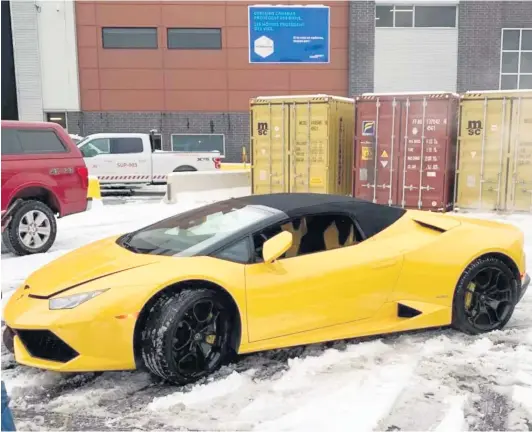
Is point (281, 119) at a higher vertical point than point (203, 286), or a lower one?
higher

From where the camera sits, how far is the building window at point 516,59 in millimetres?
26469

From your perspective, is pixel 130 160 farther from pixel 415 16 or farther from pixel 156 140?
pixel 415 16

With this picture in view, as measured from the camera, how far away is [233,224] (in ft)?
13.9

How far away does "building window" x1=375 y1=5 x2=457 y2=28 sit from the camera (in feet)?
86.8

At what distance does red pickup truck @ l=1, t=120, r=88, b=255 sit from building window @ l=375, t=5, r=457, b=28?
2147 centimetres

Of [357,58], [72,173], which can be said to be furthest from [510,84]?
[72,173]

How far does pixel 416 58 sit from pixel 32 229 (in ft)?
74.7

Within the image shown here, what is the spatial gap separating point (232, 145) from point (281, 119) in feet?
44.7

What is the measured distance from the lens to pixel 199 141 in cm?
2689

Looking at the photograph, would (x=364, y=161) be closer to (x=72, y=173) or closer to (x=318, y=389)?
(x=72, y=173)

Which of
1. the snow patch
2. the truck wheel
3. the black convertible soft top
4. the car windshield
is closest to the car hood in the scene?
the car windshield

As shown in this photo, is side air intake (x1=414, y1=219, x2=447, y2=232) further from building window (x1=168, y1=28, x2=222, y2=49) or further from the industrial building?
building window (x1=168, y1=28, x2=222, y2=49)

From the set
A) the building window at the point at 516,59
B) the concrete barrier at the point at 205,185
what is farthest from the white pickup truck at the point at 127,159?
the building window at the point at 516,59

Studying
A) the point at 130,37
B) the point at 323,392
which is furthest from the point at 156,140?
the point at 323,392
